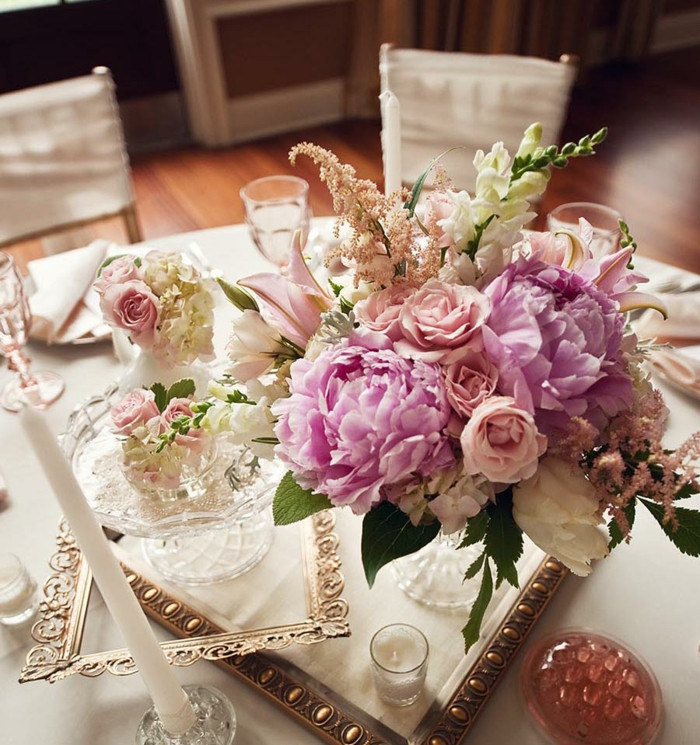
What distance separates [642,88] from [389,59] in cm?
301

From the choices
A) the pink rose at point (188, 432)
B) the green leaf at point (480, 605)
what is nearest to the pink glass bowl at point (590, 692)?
the green leaf at point (480, 605)

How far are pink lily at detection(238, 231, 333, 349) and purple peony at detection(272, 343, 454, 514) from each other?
7 centimetres

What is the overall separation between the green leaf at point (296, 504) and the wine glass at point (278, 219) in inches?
22.5

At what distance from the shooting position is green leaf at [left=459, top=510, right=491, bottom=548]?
1.71ft

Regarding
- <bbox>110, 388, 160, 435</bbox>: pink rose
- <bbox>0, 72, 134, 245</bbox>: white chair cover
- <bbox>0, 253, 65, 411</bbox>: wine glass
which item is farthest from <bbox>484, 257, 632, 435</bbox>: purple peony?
<bbox>0, 72, 134, 245</bbox>: white chair cover

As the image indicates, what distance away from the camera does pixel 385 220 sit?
53 centimetres

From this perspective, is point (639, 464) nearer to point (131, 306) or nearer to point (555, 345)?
point (555, 345)

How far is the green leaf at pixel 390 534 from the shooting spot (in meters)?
0.54

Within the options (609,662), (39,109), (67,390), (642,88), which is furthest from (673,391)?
(642,88)

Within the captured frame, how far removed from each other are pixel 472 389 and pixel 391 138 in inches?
13.8

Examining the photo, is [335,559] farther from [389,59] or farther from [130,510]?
[389,59]

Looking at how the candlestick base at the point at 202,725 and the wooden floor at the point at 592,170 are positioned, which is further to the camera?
the wooden floor at the point at 592,170

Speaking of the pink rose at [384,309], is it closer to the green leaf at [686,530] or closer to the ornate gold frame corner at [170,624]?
the green leaf at [686,530]

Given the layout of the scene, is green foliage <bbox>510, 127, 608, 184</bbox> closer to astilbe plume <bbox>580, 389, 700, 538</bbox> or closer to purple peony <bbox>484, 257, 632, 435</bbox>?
purple peony <bbox>484, 257, 632, 435</bbox>
